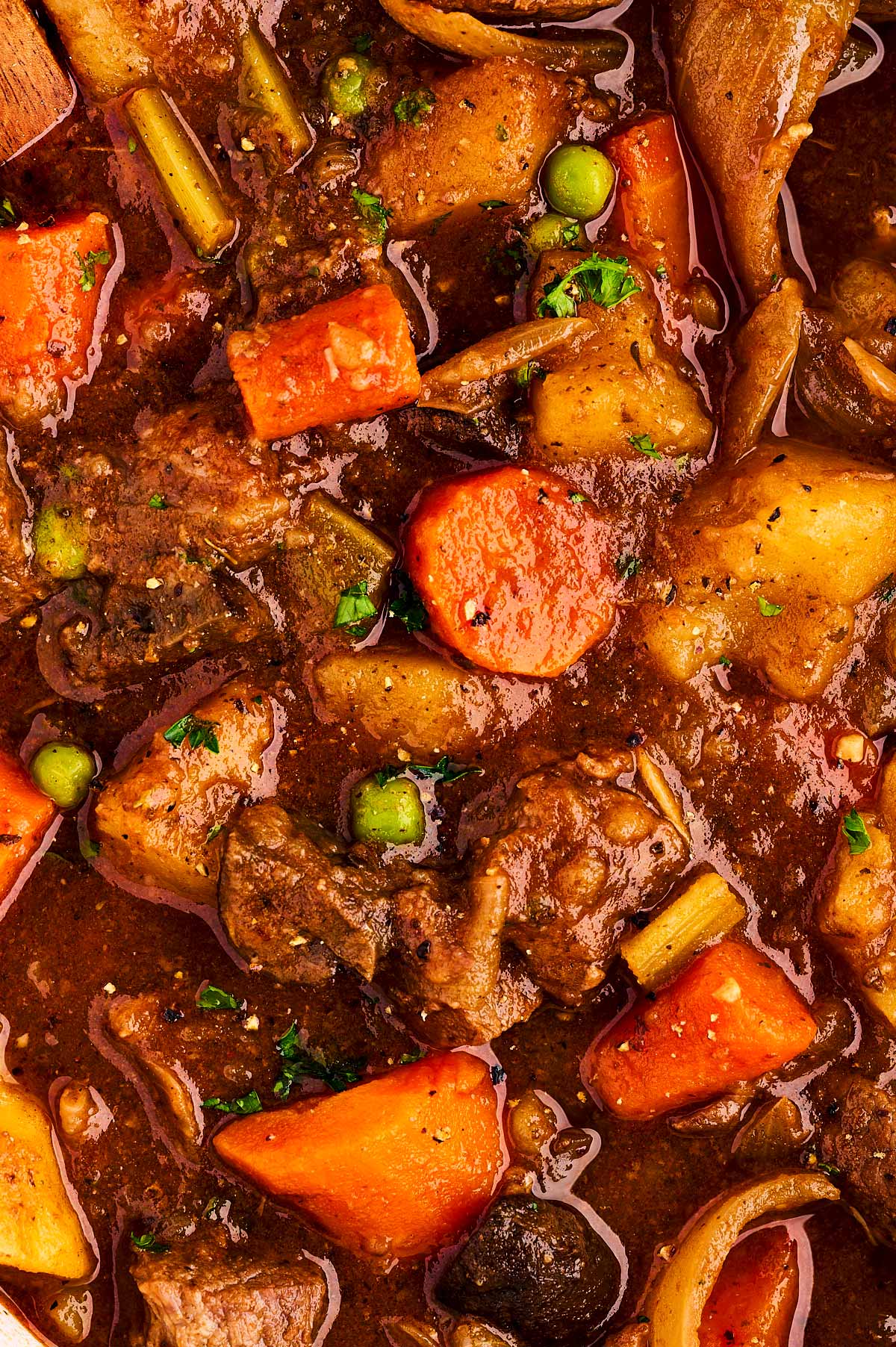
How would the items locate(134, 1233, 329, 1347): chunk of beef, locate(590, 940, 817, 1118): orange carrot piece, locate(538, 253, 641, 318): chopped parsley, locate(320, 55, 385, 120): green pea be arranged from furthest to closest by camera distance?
locate(320, 55, 385, 120): green pea < locate(538, 253, 641, 318): chopped parsley < locate(590, 940, 817, 1118): orange carrot piece < locate(134, 1233, 329, 1347): chunk of beef

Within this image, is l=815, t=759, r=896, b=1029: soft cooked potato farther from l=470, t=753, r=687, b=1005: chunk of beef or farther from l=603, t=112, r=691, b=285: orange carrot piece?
l=603, t=112, r=691, b=285: orange carrot piece

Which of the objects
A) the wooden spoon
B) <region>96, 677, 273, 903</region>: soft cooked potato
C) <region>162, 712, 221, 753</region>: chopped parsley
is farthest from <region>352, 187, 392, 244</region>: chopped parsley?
<region>162, 712, 221, 753</region>: chopped parsley

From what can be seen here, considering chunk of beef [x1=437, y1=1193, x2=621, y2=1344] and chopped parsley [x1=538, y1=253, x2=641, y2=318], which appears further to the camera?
chopped parsley [x1=538, y1=253, x2=641, y2=318]

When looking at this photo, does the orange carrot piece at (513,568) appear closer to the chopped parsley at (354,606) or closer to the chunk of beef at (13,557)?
the chopped parsley at (354,606)

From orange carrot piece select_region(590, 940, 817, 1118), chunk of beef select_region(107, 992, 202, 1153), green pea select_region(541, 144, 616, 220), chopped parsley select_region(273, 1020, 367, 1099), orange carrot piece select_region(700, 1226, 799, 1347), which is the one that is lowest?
orange carrot piece select_region(700, 1226, 799, 1347)

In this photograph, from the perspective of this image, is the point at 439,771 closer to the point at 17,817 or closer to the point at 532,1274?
the point at 17,817

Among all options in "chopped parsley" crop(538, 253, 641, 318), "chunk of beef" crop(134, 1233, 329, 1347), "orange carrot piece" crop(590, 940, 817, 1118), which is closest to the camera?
"chunk of beef" crop(134, 1233, 329, 1347)
